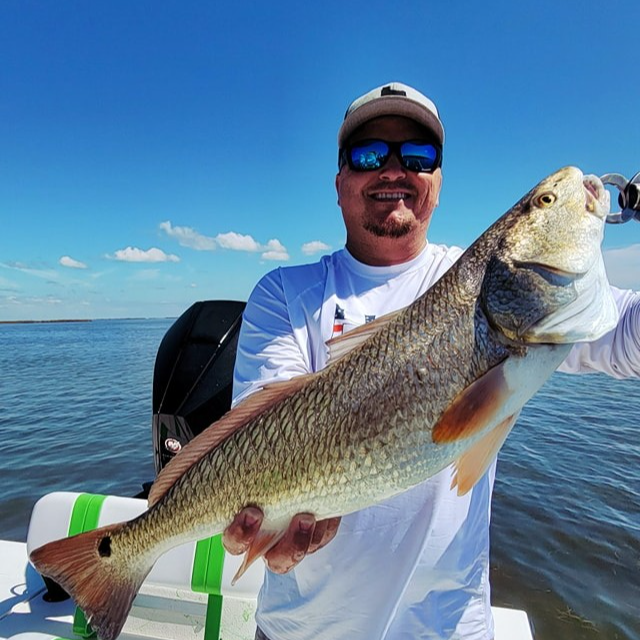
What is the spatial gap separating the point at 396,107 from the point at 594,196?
128cm

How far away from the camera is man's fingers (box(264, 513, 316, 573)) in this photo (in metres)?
2.05

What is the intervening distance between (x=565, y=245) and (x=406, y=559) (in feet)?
4.89

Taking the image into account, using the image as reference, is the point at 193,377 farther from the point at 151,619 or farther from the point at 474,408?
the point at 474,408

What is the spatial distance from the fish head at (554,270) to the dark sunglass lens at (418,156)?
90 cm

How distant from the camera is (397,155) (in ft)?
9.22

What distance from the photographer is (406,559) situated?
2229mm

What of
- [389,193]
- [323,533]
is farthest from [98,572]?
[389,193]

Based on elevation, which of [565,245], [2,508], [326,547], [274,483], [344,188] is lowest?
[2,508]

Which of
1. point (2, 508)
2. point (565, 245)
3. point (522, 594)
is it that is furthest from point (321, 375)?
point (2, 508)

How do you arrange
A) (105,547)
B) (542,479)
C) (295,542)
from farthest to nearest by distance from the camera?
(542,479)
(105,547)
(295,542)

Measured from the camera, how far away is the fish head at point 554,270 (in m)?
1.86

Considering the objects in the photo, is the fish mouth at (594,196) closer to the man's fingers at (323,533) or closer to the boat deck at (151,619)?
the man's fingers at (323,533)

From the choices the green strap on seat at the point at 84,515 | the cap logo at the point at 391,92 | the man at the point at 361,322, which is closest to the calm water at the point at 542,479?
the man at the point at 361,322

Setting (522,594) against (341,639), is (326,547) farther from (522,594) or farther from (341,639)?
(522,594)
